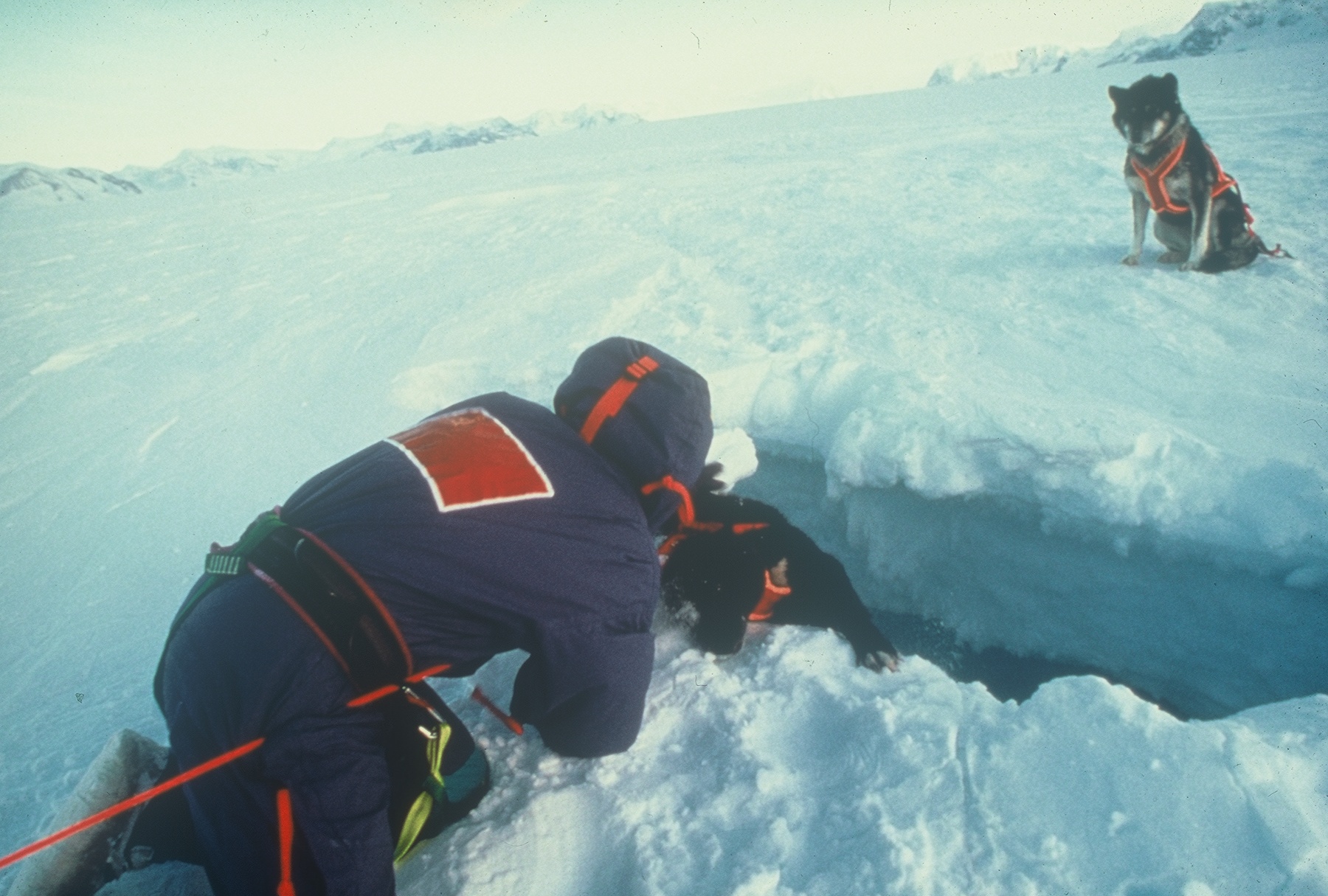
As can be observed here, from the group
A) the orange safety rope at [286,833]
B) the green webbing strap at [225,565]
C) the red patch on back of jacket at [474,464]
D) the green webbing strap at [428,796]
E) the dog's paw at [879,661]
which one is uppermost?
the red patch on back of jacket at [474,464]

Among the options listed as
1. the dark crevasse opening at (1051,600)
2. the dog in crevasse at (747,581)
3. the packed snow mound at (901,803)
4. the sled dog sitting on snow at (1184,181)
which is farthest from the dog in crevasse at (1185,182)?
the dog in crevasse at (747,581)

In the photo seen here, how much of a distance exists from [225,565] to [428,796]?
0.58 meters

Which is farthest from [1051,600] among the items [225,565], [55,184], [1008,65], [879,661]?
[1008,65]

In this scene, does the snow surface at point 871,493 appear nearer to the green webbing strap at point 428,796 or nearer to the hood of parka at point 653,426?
the green webbing strap at point 428,796

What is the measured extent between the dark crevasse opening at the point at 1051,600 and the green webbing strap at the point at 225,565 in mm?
2233

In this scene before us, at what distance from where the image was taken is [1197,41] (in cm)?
8694

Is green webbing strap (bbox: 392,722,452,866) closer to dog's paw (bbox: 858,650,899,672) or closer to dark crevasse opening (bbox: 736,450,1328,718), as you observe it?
dog's paw (bbox: 858,650,899,672)

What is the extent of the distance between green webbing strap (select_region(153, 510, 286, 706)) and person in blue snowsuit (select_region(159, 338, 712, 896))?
33 mm

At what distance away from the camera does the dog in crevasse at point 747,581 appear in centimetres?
171

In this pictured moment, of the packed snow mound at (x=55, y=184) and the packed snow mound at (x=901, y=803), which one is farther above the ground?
the packed snow mound at (x=55, y=184)

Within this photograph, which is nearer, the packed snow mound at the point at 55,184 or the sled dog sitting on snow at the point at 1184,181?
the sled dog sitting on snow at the point at 1184,181

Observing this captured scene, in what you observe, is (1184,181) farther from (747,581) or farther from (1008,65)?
(1008,65)

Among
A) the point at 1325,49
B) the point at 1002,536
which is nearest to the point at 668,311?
the point at 1002,536

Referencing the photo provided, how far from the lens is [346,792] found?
1.07 metres
